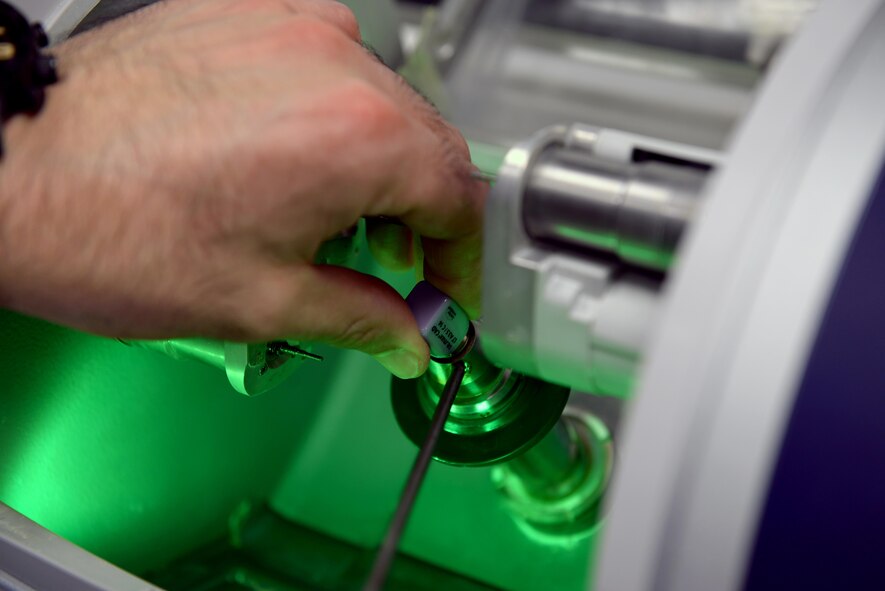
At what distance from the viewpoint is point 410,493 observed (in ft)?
1.66

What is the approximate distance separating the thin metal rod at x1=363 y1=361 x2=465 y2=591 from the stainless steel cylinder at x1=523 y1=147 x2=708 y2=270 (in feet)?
0.49

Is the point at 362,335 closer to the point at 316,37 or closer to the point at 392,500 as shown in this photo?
the point at 316,37

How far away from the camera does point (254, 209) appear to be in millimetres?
479

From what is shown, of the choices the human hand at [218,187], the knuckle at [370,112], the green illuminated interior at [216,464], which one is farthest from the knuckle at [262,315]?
the green illuminated interior at [216,464]

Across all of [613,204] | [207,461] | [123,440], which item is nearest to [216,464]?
[207,461]

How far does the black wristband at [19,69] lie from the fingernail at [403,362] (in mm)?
274

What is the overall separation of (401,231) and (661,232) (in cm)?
26

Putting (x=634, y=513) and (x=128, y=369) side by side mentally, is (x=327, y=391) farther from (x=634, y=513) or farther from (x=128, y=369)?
(x=634, y=513)

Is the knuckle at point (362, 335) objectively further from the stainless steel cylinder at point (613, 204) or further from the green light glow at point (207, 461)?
the green light glow at point (207, 461)

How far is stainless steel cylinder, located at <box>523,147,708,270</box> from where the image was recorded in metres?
0.44

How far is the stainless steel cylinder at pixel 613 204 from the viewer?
0.44 m

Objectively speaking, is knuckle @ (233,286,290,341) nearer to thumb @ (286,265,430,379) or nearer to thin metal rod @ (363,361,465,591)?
thumb @ (286,265,430,379)

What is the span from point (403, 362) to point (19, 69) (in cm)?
31

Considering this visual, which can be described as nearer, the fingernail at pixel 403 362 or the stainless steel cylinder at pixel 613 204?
the stainless steel cylinder at pixel 613 204
